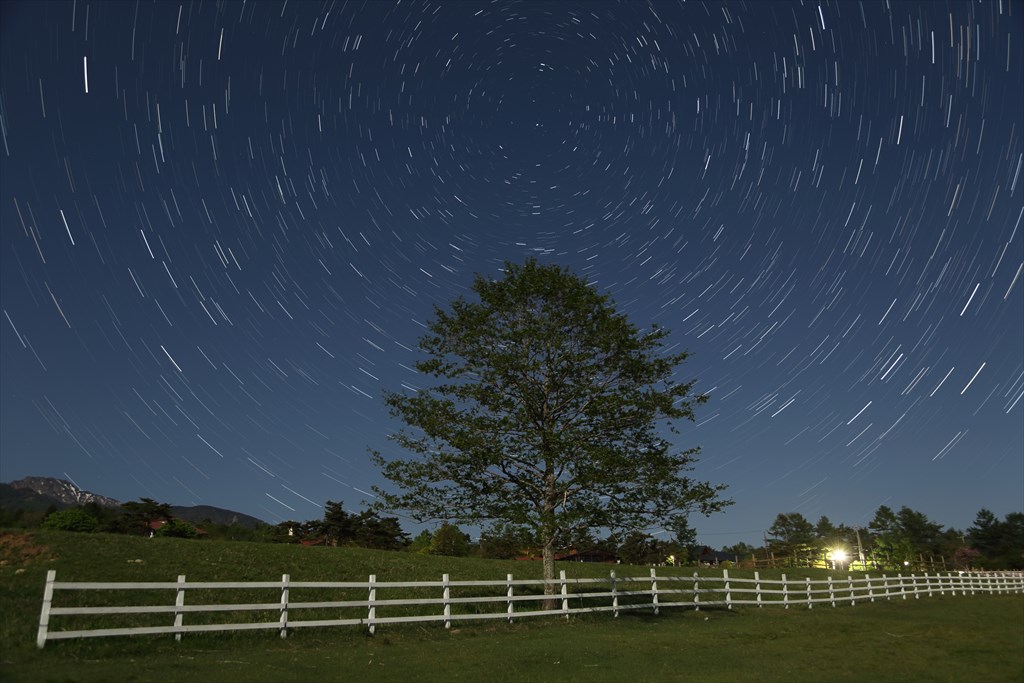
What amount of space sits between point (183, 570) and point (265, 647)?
15.2 meters

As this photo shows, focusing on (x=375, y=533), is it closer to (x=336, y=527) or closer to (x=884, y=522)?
(x=336, y=527)

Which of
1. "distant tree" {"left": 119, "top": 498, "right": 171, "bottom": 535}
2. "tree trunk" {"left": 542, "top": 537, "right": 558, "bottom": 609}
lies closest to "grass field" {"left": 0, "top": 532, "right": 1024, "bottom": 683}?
"tree trunk" {"left": 542, "top": 537, "right": 558, "bottom": 609}

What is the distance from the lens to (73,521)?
51438 millimetres

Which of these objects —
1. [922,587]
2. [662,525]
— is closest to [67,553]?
[662,525]

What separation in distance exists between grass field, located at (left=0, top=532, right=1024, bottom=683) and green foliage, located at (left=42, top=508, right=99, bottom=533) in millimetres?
31440

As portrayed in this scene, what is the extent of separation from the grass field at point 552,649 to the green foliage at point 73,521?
103ft

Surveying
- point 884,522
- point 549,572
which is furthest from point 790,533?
point 549,572

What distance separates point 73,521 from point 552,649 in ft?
175

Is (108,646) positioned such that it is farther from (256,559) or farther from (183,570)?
(256,559)

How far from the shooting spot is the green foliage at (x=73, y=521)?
51.2 metres

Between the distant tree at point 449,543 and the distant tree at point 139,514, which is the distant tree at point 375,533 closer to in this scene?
the distant tree at point 449,543

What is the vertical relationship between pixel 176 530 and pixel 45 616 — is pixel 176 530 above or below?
above

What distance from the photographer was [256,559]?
3003 cm

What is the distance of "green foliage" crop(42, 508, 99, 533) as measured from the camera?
168ft
